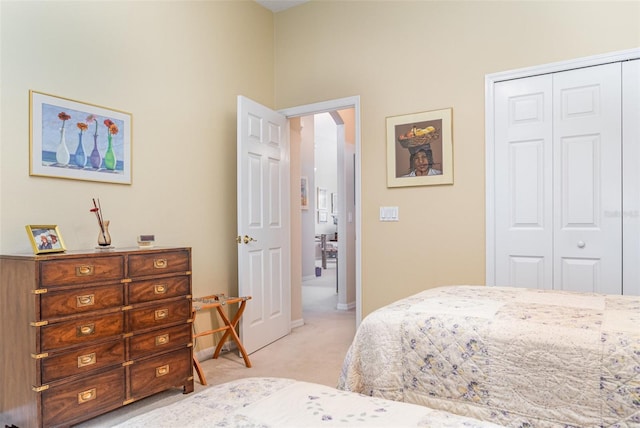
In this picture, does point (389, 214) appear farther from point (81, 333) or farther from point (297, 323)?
point (81, 333)

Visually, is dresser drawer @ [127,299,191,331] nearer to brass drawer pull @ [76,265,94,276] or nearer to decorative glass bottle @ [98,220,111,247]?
brass drawer pull @ [76,265,94,276]

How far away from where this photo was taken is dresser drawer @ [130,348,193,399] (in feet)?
7.64

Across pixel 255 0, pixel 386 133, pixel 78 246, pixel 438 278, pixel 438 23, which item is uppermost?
pixel 255 0

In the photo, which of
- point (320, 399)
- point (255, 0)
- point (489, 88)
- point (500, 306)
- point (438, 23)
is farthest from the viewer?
point (255, 0)

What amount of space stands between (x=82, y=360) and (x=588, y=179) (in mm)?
3172

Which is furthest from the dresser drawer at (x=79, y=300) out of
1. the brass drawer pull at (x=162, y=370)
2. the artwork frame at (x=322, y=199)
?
the artwork frame at (x=322, y=199)

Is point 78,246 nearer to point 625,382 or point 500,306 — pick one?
point 500,306

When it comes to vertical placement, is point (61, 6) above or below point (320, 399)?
above

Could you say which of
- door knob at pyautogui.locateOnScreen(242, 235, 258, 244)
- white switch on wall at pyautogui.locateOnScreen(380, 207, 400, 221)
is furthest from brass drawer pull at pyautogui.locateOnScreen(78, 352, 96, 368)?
white switch on wall at pyautogui.locateOnScreen(380, 207, 400, 221)

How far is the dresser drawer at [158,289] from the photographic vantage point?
2.34 meters

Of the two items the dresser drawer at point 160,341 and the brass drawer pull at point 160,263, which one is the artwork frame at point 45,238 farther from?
the dresser drawer at point 160,341

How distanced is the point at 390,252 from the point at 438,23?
1852mm

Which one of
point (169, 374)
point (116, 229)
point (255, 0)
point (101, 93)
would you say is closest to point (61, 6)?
point (101, 93)

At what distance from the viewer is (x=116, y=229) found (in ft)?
8.74
